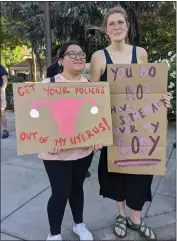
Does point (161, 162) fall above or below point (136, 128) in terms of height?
below

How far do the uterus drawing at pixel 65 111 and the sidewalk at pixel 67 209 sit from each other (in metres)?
1.06

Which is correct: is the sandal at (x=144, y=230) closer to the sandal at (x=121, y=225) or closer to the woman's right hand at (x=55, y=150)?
the sandal at (x=121, y=225)

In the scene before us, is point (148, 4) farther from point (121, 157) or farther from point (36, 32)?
point (121, 157)

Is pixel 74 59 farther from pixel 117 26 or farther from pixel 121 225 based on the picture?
pixel 121 225

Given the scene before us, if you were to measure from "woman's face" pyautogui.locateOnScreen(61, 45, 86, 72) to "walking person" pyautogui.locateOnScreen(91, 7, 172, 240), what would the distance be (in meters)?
0.20

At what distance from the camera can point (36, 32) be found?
11.7 meters

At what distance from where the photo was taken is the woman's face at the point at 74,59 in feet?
6.36

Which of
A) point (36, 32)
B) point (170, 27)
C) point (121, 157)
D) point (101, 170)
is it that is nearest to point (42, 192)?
point (101, 170)

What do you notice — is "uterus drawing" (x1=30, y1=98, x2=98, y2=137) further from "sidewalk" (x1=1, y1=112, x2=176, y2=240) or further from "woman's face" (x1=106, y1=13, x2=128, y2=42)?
"sidewalk" (x1=1, y1=112, x2=176, y2=240)

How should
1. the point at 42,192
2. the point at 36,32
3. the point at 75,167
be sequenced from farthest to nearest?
the point at 36,32
the point at 42,192
the point at 75,167

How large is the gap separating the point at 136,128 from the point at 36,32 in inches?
417

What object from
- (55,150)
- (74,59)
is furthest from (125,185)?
(74,59)

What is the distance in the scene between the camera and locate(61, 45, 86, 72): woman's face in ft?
6.36

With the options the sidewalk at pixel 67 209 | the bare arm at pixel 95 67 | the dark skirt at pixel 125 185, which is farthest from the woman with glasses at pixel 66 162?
the sidewalk at pixel 67 209
